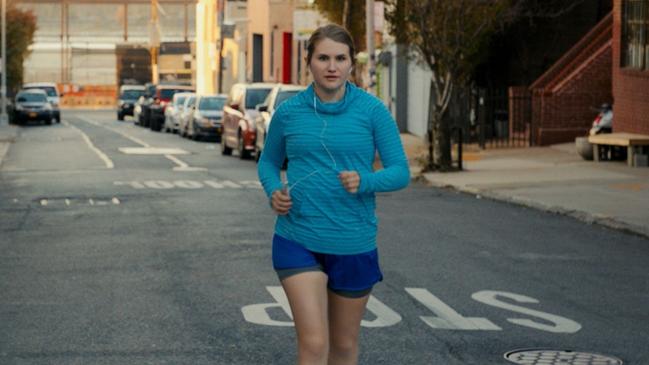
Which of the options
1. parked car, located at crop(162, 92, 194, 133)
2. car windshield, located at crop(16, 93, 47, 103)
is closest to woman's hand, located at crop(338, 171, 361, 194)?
parked car, located at crop(162, 92, 194, 133)

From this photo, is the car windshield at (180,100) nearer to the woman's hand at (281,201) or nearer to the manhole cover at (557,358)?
the manhole cover at (557,358)

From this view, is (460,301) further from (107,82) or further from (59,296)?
(107,82)

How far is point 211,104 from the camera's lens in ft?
175

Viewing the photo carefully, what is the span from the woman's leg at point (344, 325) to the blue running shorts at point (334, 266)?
4 cm

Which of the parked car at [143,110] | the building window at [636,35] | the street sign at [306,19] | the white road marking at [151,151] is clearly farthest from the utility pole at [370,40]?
the parked car at [143,110]

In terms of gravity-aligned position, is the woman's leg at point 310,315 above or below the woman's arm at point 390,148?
below

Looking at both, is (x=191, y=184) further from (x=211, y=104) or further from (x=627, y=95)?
(x=211, y=104)

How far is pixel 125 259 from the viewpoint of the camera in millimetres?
14766

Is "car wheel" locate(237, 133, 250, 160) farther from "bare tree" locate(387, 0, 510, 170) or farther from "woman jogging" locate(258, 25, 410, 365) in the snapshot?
"woman jogging" locate(258, 25, 410, 365)

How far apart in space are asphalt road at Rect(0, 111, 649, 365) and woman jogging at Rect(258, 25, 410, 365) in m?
2.74

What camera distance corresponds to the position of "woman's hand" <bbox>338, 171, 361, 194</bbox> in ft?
20.6

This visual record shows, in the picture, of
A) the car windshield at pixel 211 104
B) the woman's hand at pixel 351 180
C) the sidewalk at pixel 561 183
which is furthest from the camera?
the car windshield at pixel 211 104

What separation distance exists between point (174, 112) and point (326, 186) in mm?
54911

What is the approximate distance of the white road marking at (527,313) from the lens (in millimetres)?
10641
